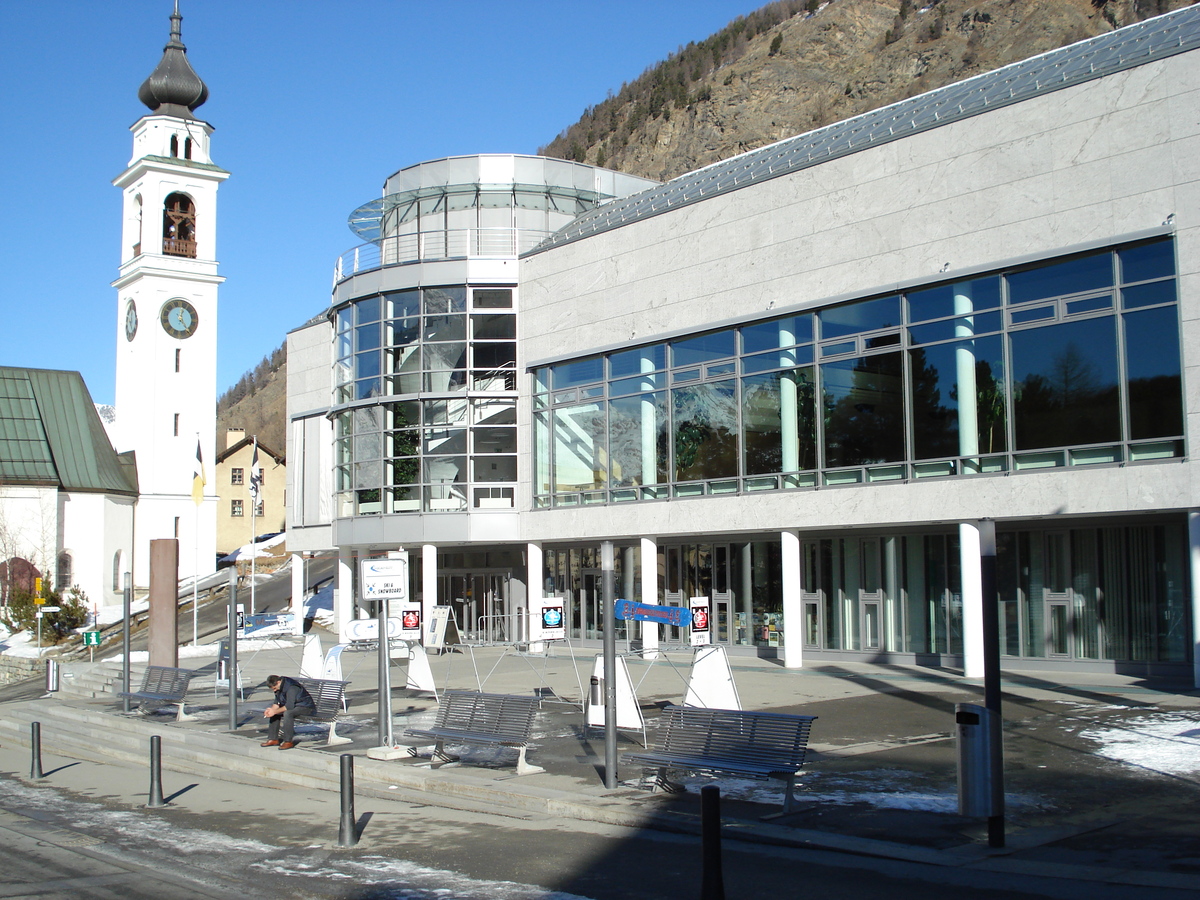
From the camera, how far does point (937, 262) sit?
81.9 ft

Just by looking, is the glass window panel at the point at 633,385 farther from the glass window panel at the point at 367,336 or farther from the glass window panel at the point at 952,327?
the glass window panel at the point at 367,336

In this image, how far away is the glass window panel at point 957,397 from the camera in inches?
961

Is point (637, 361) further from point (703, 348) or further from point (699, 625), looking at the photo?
point (699, 625)

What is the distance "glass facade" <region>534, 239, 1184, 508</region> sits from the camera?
2211cm

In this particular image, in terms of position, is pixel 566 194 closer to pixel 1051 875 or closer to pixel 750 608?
pixel 750 608

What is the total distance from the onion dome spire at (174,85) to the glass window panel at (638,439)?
154 feet

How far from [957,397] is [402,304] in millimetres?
19442

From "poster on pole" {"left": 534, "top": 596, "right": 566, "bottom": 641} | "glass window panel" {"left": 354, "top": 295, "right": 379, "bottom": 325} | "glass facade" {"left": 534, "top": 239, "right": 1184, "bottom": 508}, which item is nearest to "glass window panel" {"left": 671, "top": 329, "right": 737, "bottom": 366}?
"glass facade" {"left": 534, "top": 239, "right": 1184, "bottom": 508}

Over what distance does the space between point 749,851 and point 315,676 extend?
1383 centimetres

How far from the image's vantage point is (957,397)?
82.3 feet

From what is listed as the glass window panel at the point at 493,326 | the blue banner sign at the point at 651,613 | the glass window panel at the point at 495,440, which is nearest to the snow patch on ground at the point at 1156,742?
the blue banner sign at the point at 651,613

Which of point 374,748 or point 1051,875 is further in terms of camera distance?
point 374,748

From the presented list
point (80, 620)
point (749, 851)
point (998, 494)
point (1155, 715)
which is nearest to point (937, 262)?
point (998, 494)

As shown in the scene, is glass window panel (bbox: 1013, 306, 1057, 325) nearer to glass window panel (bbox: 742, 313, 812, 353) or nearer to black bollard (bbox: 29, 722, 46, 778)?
glass window panel (bbox: 742, 313, 812, 353)
